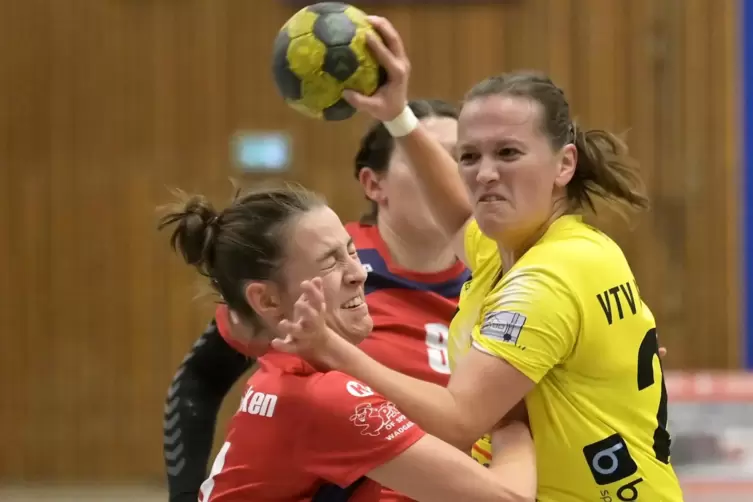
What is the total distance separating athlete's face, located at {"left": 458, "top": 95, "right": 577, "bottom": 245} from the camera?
195 centimetres

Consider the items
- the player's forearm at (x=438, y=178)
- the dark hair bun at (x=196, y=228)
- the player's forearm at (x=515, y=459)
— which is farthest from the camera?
the player's forearm at (x=438, y=178)

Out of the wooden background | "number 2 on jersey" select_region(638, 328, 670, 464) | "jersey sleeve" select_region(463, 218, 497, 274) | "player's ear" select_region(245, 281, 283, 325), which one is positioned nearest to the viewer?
"number 2 on jersey" select_region(638, 328, 670, 464)

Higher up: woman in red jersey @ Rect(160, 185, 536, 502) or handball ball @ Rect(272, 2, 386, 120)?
handball ball @ Rect(272, 2, 386, 120)

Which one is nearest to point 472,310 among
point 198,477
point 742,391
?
point 198,477

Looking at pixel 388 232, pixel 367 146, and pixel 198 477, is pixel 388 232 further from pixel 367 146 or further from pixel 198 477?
pixel 198 477

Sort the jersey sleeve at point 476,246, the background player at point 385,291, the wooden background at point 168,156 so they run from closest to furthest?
1. the jersey sleeve at point 476,246
2. the background player at point 385,291
3. the wooden background at point 168,156

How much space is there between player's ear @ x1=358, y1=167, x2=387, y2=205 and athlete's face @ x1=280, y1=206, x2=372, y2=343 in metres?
0.84

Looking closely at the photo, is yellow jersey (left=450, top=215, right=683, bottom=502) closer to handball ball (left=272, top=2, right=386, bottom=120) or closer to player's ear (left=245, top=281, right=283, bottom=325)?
player's ear (left=245, top=281, right=283, bottom=325)

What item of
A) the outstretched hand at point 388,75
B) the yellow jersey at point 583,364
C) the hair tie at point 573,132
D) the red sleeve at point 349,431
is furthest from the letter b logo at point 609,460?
the outstretched hand at point 388,75

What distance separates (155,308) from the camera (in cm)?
570

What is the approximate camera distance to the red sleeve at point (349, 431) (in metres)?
1.84

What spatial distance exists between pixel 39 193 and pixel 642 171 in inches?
138

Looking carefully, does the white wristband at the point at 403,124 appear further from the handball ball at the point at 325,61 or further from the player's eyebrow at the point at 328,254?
the player's eyebrow at the point at 328,254

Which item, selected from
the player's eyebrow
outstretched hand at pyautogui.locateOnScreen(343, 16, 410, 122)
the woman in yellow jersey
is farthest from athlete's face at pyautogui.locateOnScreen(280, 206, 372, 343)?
outstretched hand at pyautogui.locateOnScreen(343, 16, 410, 122)
